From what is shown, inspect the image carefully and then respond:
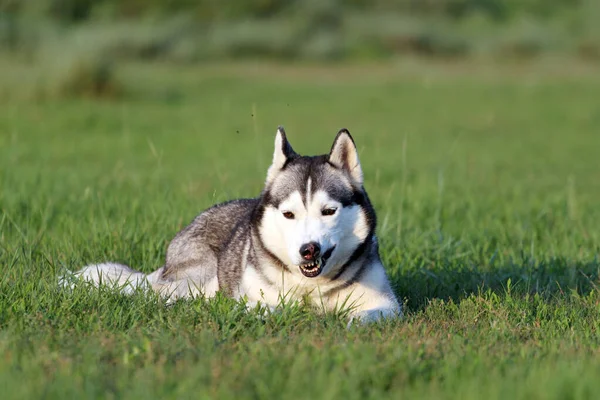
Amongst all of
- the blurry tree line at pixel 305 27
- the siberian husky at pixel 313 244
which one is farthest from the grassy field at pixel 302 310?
the blurry tree line at pixel 305 27

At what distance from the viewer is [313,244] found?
523 centimetres

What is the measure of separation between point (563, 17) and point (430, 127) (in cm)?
3307

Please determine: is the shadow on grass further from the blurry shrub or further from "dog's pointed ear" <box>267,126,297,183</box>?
the blurry shrub

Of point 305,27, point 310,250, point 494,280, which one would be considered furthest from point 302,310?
point 305,27

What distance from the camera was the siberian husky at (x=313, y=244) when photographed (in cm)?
543

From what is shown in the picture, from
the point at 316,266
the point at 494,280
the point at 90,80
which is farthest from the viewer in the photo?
the point at 90,80

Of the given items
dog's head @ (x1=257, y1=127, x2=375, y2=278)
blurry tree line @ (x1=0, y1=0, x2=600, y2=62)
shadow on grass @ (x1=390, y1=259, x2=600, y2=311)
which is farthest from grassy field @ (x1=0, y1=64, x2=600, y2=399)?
blurry tree line @ (x1=0, y1=0, x2=600, y2=62)

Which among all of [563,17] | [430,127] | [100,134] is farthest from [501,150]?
[563,17]

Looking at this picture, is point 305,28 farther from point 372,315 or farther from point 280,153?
point 372,315

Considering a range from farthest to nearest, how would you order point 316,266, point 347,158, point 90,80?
1. point 90,80
2. point 347,158
3. point 316,266

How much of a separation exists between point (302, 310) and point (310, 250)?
56cm

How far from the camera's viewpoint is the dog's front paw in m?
5.37

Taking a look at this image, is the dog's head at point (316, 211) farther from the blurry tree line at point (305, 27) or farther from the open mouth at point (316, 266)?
the blurry tree line at point (305, 27)

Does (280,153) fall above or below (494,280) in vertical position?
above
